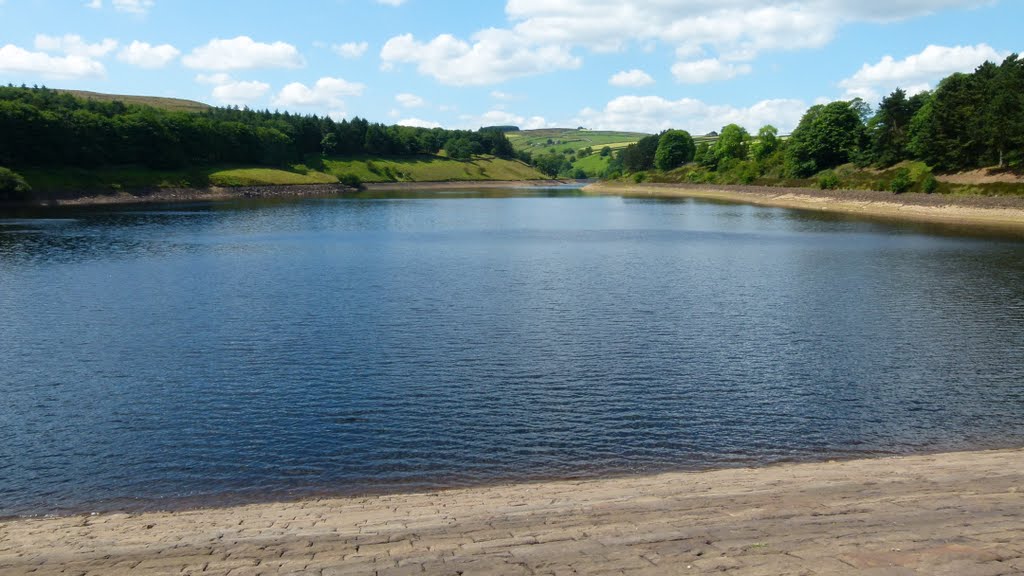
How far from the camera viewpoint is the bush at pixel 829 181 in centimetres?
11188

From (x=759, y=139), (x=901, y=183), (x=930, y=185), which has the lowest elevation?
(x=930, y=185)

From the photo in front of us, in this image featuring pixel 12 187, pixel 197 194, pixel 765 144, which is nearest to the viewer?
pixel 12 187

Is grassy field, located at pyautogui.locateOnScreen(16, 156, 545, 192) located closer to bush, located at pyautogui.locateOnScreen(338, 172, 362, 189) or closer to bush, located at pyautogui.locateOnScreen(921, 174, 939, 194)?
bush, located at pyautogui.locateOnScreen(338, 172, 362, 189)

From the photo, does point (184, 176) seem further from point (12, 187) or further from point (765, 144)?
point (765, 144)

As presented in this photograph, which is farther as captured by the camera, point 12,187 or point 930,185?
point 12,187

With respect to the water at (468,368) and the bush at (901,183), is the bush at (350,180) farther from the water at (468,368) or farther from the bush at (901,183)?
the water at (468,368)

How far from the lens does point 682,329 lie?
30.3 metres

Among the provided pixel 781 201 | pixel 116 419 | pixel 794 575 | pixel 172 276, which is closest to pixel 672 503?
pixel 794 575

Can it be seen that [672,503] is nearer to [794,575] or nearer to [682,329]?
[794,575]

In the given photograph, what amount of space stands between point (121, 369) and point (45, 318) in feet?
34.3

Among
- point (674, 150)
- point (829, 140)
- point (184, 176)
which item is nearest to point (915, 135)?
point (829, 140)

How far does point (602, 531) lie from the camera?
1154 centimetres

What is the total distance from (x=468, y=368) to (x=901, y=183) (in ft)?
290

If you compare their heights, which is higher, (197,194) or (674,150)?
(674,150)
